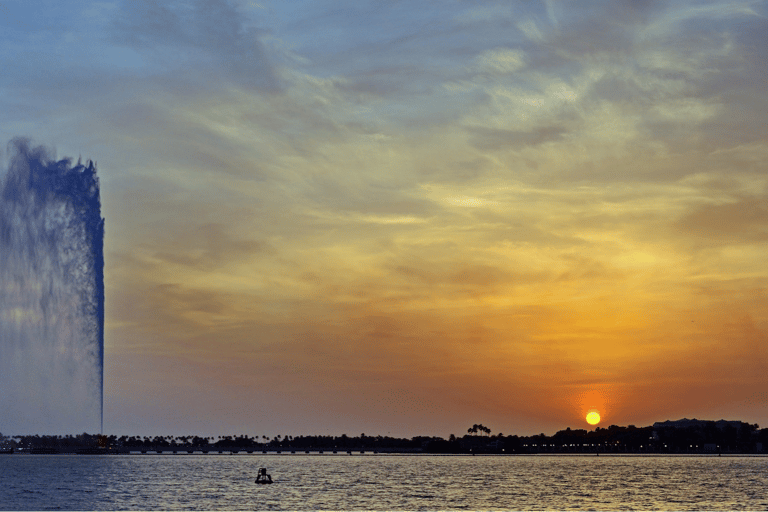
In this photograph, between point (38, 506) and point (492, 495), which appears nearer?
point (38, 506)

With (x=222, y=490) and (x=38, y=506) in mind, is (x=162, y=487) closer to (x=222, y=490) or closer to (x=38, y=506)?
(x=222, y=490)

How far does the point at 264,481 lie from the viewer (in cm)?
15862

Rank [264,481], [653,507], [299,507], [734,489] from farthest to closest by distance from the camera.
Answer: [264,481]
[734,489]
[653,507]
[299,507]

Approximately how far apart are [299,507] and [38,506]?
109 feet

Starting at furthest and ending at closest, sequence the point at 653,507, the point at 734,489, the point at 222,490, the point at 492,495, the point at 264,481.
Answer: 1. the point at 264,481
2. the point at 734,489
3. the point at 222,490
4. the point at 492,495
5. the point at 653,507

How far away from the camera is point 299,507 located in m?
103

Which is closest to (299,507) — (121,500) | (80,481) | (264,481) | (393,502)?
(393,502)

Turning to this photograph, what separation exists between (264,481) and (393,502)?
5320 centimetres

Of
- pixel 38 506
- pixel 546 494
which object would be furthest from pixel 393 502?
pixel 38 506

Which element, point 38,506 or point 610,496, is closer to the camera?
point 38,506

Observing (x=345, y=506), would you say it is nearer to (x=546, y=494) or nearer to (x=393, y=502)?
(x=393, y=502)

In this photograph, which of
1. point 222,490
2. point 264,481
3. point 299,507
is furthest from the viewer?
point 264,481

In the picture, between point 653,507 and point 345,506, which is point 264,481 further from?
point 653,507

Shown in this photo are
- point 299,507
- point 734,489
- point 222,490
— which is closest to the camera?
point 299,507
